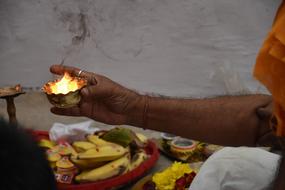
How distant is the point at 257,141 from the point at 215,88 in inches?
78.2

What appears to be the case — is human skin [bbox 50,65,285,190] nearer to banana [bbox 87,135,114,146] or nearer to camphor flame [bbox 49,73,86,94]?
camphor flame [bbox 49,73,86,94]

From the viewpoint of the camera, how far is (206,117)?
70.4 inches

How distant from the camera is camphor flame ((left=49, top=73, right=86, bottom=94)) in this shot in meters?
1.55

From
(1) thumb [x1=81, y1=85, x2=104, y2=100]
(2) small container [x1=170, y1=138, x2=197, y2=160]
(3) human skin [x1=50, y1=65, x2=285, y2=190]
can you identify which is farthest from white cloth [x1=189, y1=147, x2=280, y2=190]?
(2) small container [x1=170, y1=138, x2=197, y2=160]

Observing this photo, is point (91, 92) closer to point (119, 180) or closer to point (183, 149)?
point (119, 180)

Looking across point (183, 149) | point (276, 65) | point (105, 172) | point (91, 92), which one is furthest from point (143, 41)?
point (276, 65)

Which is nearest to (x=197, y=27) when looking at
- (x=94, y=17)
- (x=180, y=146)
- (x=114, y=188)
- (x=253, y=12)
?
(x=253, y=12)

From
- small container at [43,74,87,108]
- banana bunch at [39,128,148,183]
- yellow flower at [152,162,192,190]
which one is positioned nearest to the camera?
small container at [43,74,87,108]

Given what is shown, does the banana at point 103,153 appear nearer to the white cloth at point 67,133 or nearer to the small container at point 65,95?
the white cloth at point 67,133

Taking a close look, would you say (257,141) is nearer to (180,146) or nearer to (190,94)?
(180,146)

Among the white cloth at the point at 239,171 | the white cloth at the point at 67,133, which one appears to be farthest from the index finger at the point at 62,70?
the white cloth at the point at 67,133

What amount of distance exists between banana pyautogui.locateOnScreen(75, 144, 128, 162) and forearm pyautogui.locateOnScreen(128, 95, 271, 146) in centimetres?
60

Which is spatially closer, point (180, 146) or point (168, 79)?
point (180, 146)

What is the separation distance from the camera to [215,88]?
12.1 ft
